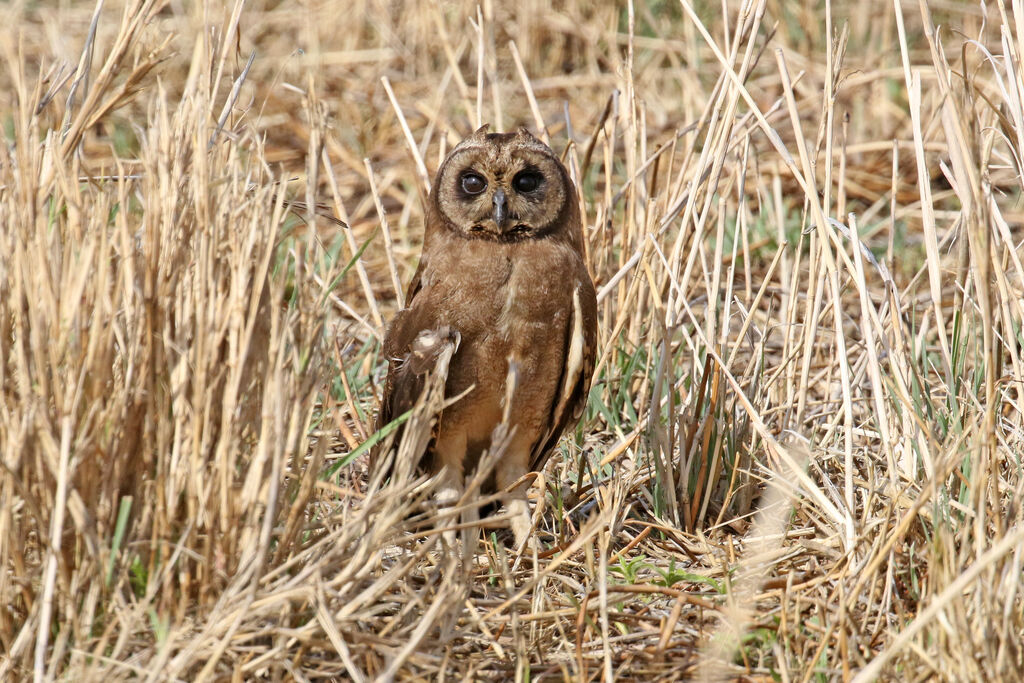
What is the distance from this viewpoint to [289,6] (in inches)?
306

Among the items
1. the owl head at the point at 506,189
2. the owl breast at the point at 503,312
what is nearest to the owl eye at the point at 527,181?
the owl head at the point at 506,189

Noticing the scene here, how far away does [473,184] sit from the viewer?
11.2 feet

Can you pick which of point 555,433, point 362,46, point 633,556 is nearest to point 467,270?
point 555,433

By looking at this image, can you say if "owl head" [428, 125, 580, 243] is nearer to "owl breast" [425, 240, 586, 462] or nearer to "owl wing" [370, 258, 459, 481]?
"owl breast" [425, 240, 586, 462]

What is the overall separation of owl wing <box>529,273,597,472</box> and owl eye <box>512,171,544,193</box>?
316mm

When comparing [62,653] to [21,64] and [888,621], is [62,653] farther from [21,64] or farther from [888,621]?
[888,621]

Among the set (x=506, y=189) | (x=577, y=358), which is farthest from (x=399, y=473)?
(x=506, y=189)

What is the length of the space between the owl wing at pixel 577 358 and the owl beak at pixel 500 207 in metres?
0.29

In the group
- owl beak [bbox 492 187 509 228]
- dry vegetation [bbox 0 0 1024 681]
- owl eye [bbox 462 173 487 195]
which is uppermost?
owl eye [bbox 462 173 487 195]

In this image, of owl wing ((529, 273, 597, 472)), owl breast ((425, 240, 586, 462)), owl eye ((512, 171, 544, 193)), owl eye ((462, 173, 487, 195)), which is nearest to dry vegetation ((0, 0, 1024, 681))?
owl wing ((529, 273, 597, 472))

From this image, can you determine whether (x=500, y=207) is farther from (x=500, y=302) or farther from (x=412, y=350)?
(x=412, y=350)

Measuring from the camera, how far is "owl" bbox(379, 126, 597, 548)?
3303mm

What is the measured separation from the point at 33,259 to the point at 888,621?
6.22 ft

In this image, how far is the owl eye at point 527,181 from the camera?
3.38 m
